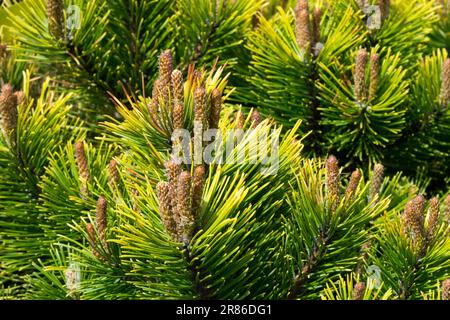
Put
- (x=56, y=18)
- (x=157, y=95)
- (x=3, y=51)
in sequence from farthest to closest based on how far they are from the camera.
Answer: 1. (x=3, y=51)
2. (x=56, y=18)
3. (x=157, y=95)

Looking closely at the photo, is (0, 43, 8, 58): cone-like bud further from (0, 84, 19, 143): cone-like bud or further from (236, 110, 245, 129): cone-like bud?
(236, 110, 245, 129): cone-like bud

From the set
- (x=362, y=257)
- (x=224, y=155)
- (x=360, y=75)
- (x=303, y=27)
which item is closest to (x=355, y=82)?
(x=360, y=75)

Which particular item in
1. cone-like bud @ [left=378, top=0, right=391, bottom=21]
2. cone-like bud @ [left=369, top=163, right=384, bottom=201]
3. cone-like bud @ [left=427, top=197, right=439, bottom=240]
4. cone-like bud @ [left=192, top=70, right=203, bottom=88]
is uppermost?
cone-like bud @ [left=378, top=0, right=391, bottom=21]

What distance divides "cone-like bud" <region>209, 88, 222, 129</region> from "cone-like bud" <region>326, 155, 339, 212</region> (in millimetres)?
140

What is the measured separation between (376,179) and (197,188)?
38 cm

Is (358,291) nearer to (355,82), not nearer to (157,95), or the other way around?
(157,95)

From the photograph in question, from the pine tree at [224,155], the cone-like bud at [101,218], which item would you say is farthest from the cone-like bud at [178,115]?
the cone-like bud at [101,218]

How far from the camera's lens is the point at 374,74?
111cm

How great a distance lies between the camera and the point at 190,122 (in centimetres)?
82

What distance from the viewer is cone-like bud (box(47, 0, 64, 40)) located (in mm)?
1096

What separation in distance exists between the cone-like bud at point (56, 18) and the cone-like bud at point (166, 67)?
1.19 feet

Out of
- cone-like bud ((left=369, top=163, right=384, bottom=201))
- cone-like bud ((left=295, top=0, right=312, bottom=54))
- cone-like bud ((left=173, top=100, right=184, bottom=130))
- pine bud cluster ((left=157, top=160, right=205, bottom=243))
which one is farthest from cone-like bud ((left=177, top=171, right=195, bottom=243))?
cone-like bud ((left=295, top=0, right=312, bottom=54))
